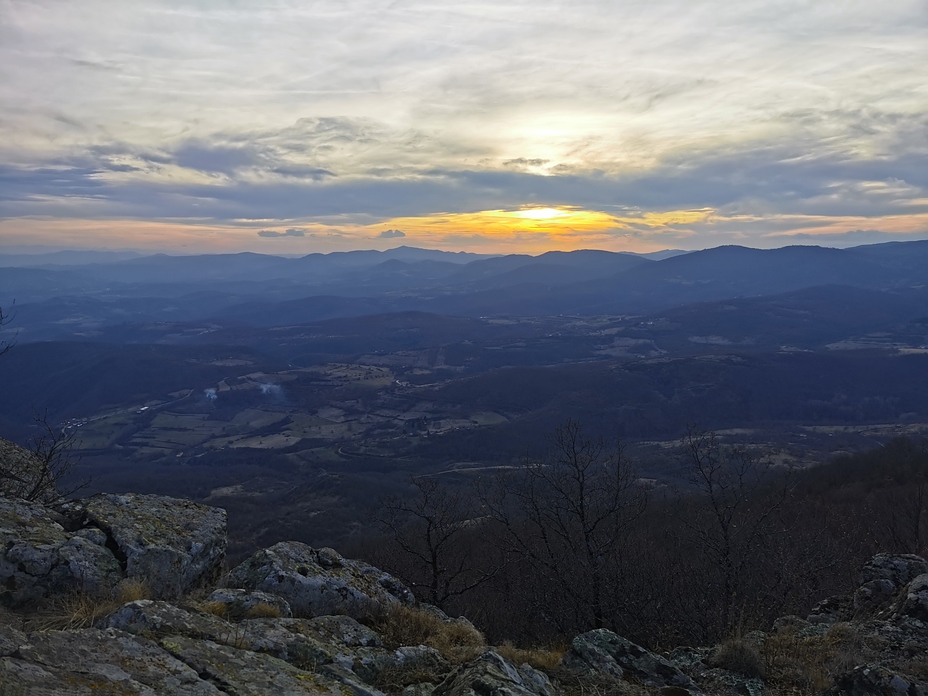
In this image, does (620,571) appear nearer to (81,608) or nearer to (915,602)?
(915,602)

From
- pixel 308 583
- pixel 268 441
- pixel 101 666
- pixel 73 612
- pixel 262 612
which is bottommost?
pixel 268 441

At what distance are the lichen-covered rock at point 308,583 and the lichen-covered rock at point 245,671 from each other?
3.16 meters

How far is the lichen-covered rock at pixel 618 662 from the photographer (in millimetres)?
9016

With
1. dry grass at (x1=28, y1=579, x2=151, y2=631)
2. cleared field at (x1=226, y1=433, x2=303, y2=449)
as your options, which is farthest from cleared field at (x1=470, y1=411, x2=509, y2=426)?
dry grass at (x1=28, y1=579, x2=151, y2=631)

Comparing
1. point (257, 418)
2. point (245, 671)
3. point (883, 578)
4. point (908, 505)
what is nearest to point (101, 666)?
point (245, 671)

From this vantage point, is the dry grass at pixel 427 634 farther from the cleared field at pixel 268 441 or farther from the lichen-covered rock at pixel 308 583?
the cleared field at pixel 268 441

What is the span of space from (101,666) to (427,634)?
551cm

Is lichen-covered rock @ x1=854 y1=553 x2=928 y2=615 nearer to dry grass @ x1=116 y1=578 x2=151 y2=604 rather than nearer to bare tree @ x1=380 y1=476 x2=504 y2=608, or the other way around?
bare tree @ x1=380 y1=476 x2=504 y2=608

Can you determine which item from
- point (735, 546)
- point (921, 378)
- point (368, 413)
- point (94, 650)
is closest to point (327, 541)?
point (735, 546)

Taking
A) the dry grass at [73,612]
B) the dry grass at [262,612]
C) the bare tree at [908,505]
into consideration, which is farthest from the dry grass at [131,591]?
the bare tree at [908,505]

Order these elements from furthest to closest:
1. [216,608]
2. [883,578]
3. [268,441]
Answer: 1. [268,441]
2. [883,578]
3. [216,608]

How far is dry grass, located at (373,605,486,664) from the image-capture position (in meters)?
8.72

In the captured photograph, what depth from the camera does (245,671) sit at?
21.2 ft

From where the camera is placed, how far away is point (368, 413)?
182 meters
